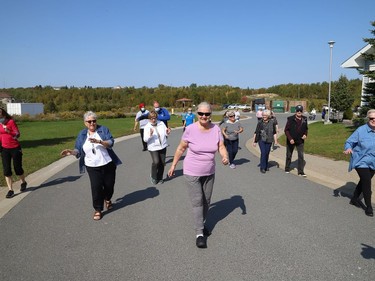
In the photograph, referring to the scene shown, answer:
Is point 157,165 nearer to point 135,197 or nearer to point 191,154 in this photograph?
point 135,197

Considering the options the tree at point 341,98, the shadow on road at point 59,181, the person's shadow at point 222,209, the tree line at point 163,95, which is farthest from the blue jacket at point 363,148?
the tree line at point 163,95

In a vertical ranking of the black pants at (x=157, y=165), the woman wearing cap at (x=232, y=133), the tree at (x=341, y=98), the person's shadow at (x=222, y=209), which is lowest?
the person's shadow at (x=222, y=209)

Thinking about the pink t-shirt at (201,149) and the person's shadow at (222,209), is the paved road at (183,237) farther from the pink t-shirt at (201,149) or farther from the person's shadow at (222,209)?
the pink t-shirt at (201,149)

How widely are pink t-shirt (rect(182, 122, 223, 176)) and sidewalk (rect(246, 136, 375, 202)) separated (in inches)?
141

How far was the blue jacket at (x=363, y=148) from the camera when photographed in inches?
206

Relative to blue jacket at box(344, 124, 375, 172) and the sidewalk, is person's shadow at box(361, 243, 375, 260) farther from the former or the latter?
the sidewalk

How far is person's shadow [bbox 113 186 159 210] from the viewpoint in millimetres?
5968

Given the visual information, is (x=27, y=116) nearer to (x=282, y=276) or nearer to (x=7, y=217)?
(x=7, y=217)

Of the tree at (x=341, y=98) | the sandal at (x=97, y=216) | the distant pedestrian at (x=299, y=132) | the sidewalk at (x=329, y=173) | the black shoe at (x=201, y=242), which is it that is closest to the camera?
the black shoe at (x=201, y=242)

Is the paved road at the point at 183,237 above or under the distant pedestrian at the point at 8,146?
under

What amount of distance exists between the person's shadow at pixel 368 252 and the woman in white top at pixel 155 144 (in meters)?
4.58

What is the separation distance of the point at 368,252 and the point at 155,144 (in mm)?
4946

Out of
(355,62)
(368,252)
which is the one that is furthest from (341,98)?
(368,252)

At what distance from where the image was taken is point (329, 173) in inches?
325
